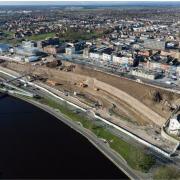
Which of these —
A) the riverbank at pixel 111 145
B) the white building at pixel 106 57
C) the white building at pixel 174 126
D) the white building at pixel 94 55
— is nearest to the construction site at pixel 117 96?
the white building at pixel 174 126

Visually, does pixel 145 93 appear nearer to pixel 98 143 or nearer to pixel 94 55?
pixel 98 143

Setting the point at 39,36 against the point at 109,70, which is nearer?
the point at 109,70

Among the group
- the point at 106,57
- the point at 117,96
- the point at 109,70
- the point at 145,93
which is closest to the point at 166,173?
the point at 145,93

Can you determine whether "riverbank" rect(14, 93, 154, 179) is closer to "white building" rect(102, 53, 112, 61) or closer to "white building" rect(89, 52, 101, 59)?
"white building" rect(102, 53, 112, 61)

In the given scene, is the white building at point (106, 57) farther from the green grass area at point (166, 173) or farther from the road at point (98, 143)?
the green grass area at point (166, 173)

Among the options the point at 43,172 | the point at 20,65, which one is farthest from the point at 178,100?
the point at 20,65

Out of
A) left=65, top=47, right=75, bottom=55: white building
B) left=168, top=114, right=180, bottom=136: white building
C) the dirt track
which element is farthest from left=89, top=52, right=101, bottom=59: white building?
left=168, top=114, right=180, bottom=136: white building
